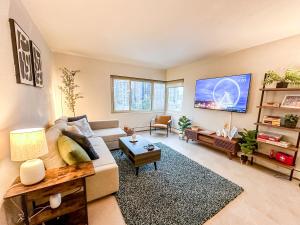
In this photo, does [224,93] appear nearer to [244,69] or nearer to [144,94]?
[244,69]

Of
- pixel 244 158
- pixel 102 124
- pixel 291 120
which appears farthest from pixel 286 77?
pixel 102 124

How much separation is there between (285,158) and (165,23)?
3.02 m

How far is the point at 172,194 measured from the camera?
185cm

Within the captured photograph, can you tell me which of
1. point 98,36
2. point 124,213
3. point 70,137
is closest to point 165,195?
point 124,213

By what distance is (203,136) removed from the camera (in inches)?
139

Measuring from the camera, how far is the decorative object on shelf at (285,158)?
2.25 m

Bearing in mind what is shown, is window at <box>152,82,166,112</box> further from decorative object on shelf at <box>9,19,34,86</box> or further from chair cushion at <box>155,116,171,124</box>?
decorative object on shelf at <box>9,19,34,86</box>

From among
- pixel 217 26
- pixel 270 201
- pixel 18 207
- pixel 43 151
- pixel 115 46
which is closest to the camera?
pixel 43 151

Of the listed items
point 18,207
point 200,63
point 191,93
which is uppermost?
point 200,63

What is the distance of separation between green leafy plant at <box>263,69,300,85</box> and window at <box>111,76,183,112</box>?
8.34 ft

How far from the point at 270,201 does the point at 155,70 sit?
14.9 feet

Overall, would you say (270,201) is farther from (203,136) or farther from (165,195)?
(203,136)

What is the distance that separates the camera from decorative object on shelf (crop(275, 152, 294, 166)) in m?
2.25

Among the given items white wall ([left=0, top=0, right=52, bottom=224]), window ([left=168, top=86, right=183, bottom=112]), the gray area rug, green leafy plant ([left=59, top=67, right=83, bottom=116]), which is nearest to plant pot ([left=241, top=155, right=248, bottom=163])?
the gray area rug
